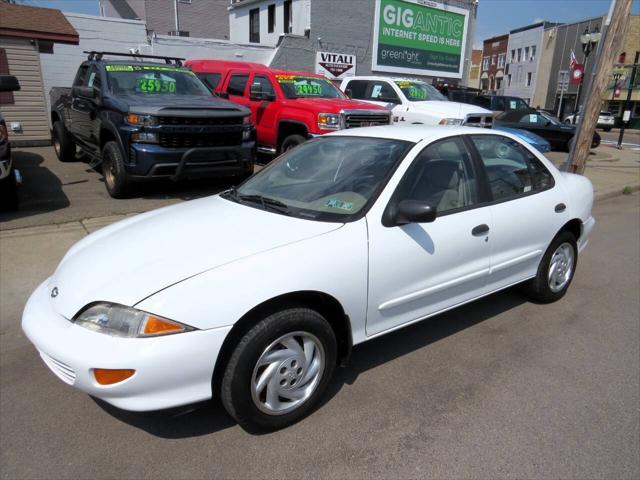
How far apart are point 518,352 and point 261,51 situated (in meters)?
17.6

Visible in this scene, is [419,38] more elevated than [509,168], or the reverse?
[419,38]

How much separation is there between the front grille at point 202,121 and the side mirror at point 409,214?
186 inches

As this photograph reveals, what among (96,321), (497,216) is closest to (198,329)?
(96,321)

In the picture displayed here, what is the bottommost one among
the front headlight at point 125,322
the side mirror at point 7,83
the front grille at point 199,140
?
the front headlight at point 125,322

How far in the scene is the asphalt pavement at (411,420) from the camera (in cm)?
249

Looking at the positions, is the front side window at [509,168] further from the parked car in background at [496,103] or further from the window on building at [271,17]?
the window on building at [271,17]

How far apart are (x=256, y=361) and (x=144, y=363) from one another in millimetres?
537

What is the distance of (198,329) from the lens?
2346 millimetres

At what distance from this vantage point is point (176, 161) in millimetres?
6906

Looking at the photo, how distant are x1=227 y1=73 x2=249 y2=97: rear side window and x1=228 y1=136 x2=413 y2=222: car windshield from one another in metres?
7.81

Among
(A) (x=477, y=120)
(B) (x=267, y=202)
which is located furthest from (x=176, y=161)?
(A) (x=477, y=120)

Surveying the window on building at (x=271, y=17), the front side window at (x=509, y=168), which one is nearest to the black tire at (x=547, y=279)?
the front side window at (x=509, y=168)

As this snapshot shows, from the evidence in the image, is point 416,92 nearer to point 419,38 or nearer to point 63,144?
point 63,144

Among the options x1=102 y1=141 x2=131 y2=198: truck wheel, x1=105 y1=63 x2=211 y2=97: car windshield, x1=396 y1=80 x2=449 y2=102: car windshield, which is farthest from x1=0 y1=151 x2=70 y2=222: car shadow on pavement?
x1=396 y1=80 x2=449 y2=102: car windshield
